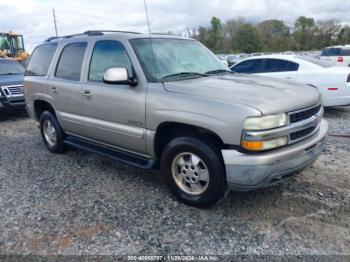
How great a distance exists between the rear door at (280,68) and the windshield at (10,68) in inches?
292

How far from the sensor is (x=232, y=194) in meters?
3.74

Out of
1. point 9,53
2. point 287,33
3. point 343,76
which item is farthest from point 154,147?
point 287,33

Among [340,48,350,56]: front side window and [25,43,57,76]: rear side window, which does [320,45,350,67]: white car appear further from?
[25,43,57,76]: rear side window

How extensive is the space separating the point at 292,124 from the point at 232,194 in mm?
1156

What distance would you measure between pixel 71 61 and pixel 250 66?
536cm

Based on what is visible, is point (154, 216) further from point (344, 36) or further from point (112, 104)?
point (344, 36)

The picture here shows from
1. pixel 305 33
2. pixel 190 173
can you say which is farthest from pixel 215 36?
pixel 190 173

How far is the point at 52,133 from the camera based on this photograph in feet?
18.3

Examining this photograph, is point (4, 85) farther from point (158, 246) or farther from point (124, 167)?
point (158, 246)

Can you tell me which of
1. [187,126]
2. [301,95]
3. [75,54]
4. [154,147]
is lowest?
[154,147]

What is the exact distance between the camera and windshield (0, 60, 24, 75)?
969 cm

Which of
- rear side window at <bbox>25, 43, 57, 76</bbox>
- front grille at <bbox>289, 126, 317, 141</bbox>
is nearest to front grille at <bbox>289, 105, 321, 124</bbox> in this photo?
front grille at <bbox>289, 126, 317, 141</bbox>

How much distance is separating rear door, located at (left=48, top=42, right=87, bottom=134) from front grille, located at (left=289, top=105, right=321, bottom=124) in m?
2.83

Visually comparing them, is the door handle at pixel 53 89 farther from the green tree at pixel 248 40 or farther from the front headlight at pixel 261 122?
the green tree at pixel 248 40
